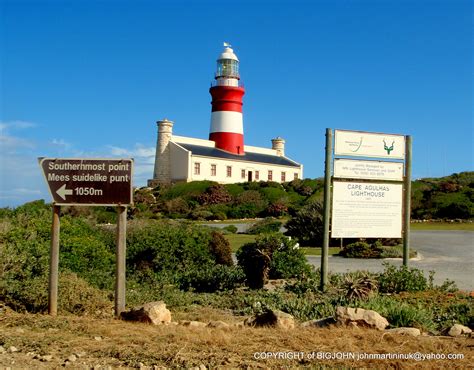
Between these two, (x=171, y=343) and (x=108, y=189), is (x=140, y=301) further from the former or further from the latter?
(x=171, y=343)

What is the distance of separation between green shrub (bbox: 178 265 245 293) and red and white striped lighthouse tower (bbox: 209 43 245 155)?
46.4 m

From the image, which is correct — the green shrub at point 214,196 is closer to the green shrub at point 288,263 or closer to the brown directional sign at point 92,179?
the green shrub at point 288,263

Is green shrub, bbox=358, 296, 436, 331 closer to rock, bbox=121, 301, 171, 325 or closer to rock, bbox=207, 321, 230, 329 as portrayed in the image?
rock, bbox=207, 321, 230, 329

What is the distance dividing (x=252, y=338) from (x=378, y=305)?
2191mm

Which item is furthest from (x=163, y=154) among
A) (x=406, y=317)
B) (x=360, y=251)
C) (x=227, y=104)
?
(x=406, y=317)

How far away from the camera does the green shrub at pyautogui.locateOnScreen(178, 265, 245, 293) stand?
1064 centimetres

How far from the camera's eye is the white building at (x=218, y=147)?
2194 inches

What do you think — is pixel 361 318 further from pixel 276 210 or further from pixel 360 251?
pixel 276 210

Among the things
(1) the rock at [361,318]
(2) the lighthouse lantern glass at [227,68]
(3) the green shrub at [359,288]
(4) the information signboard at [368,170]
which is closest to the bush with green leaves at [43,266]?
(1) the rock at [361,318]

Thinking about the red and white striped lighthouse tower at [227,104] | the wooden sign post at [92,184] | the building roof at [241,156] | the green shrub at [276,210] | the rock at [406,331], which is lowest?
the rock at [406,331]

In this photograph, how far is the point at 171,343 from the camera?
5777mm

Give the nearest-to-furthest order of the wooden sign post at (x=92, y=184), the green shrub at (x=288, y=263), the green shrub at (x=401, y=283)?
1. the wooden sign post at (x=92, y=184)
2. the green shrub at (x=401, y=283)
3. the green shrub at (x=288, y=263)

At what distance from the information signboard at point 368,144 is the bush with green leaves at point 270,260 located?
213 cm

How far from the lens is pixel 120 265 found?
311 inches
